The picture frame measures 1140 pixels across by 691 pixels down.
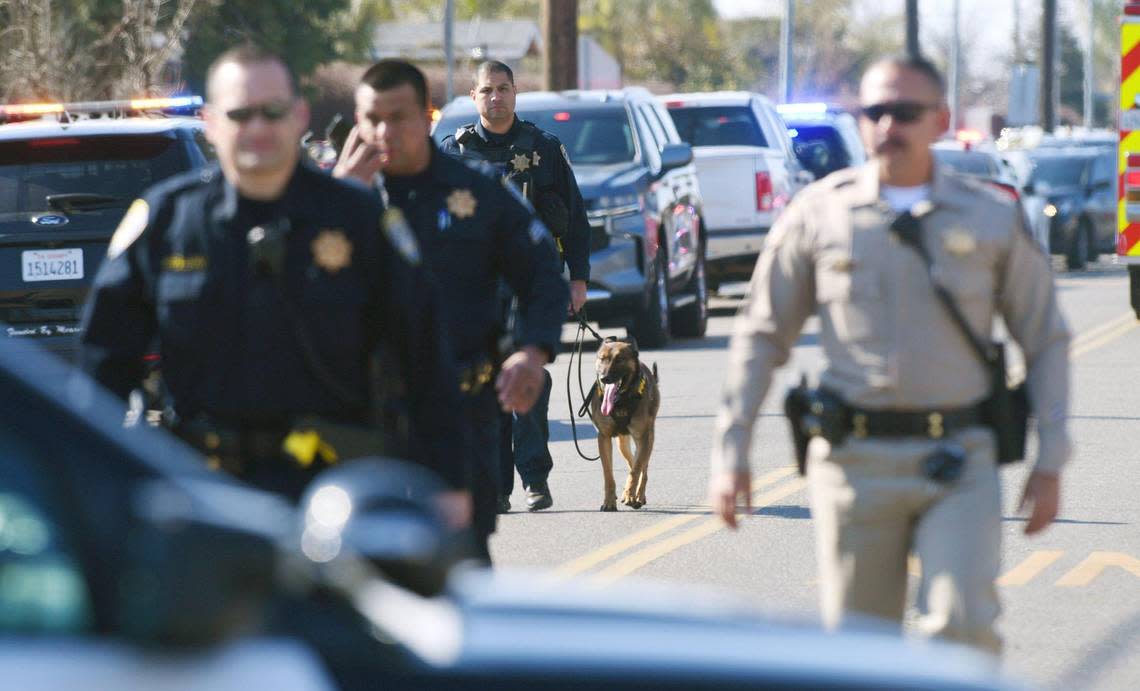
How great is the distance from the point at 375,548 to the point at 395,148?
3.83 m

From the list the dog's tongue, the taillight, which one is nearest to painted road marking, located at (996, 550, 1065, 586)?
the dog's tongue

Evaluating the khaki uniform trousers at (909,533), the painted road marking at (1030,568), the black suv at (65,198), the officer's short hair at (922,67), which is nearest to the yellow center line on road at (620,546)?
the painted road marking at (1030,568)

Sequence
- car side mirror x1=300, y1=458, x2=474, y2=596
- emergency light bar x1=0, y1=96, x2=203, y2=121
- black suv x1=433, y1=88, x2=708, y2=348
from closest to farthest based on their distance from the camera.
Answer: car side mirror x1=300, y1=458, x2=474, y2=596, emergency light bar x1=0, y1=96, x2=203, y2=121, black suv x1=433, y1=88, x2=708, y2=348

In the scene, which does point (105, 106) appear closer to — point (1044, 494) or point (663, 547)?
point (663, 547)

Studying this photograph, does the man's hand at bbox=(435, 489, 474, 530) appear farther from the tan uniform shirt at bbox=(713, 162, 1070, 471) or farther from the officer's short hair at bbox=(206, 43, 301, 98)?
the officer's short hair at bbox=(206, 43, 301, 98)

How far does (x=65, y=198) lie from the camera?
38.6ft

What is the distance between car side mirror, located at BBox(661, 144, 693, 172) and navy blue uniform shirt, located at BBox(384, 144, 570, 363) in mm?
10379

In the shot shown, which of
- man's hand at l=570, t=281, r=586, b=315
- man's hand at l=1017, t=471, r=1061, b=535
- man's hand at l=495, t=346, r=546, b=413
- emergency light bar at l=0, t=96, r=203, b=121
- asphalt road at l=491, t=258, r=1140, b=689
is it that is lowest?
asphalt road at l=491, t=258, r=1140, b=689

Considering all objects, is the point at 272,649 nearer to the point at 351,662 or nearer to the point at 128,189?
the point at 351,662

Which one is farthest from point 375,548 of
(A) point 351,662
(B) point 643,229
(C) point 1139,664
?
(B) point 643,229

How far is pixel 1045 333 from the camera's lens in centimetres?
497

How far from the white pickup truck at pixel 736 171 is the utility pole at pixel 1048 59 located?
112 ft

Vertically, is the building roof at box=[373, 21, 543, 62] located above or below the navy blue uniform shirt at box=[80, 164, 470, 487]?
above

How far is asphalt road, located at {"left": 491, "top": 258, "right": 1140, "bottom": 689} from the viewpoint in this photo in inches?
292
